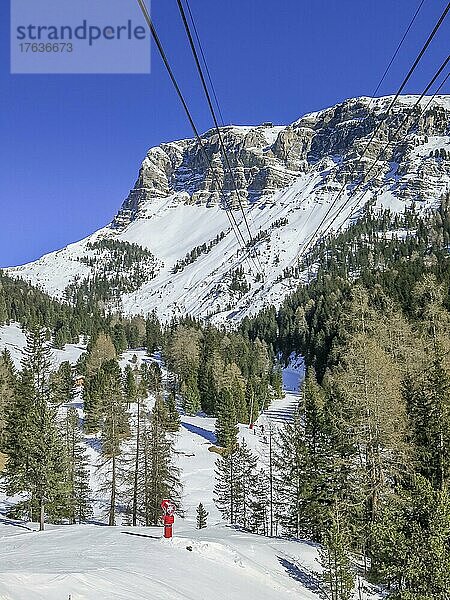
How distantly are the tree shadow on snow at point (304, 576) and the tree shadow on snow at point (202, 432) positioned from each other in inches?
Result: 1787

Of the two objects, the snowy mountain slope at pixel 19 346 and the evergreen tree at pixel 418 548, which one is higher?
the snowy mountain slope at pixel 19 346

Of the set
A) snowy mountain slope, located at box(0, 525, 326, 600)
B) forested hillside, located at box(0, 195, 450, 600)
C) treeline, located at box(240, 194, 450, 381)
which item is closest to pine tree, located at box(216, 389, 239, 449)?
forested hillside, located at box(0, 195, 450, 600)

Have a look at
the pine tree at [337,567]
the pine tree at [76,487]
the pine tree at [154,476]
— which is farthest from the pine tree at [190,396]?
the pine tree at [337,567]

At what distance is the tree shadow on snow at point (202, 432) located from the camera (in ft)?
217

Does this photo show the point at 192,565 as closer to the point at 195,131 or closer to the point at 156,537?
the point at 156,537

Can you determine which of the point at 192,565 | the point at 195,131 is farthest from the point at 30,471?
the point at 195,131

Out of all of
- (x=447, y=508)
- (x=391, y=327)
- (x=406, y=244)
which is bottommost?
(x=447, y=508)

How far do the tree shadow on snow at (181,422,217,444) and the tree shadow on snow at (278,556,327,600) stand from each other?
45377 mm

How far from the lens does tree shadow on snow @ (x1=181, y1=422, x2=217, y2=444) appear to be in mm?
66188

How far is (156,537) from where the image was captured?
19.4 m

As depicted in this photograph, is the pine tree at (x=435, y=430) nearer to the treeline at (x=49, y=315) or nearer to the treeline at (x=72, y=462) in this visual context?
the treeline at (x=72, y=462)

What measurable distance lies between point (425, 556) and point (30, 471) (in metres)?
20.0

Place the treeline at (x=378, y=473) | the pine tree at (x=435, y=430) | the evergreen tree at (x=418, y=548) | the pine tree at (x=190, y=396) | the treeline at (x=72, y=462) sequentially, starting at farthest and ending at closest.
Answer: the pine tree at (x=190, y=396) → the treeline at (x=72, y=462) → the pine tree at (x=435, y=430) → the treeline at (x=378, y=473) → the evergreen tree at (x=418, y=548)

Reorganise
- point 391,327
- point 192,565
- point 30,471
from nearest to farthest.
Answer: point 192,565
point 30,471
point 391,327
